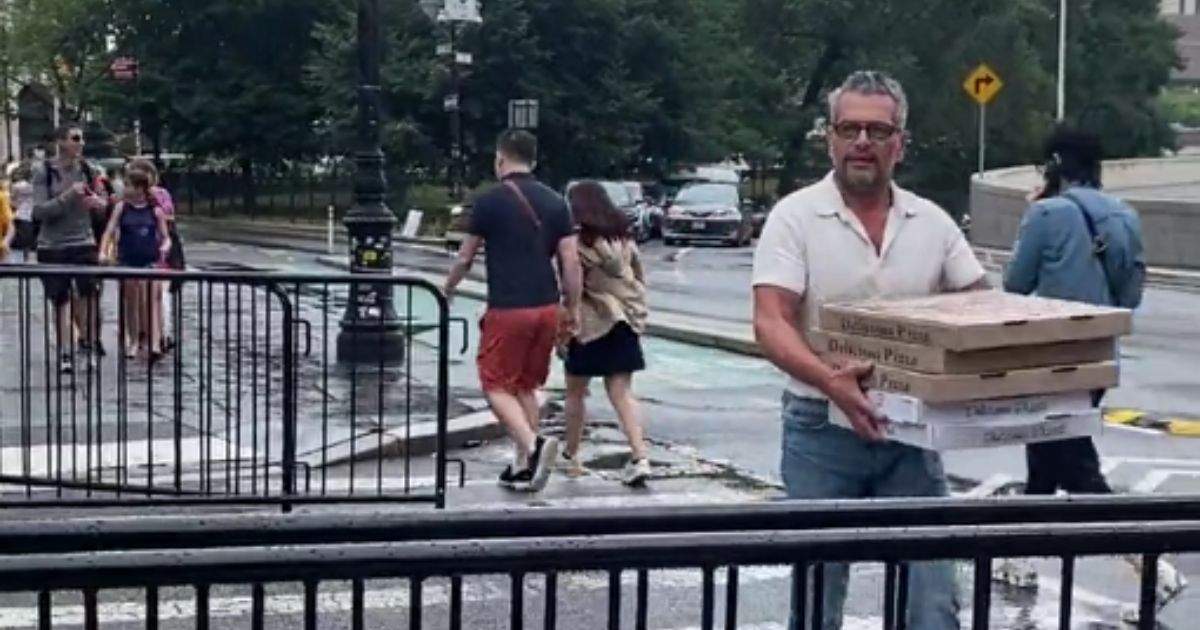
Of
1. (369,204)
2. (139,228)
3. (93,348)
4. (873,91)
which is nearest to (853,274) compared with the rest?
(873,91)

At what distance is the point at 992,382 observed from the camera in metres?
4.87

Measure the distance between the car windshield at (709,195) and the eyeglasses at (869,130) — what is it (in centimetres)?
4078

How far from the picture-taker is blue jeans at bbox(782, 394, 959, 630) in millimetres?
5457

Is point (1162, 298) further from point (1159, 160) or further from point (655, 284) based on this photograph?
point (1159, 160)

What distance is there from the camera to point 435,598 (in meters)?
7.54

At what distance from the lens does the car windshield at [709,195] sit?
46.3 m

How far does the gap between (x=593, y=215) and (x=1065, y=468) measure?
3622 mm

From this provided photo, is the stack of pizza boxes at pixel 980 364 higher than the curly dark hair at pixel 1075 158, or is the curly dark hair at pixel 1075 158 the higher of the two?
the curly dark hair at pixel 1075 158

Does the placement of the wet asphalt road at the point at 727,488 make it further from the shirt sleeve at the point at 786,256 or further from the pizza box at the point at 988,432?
the pizza box at the point at 988,432

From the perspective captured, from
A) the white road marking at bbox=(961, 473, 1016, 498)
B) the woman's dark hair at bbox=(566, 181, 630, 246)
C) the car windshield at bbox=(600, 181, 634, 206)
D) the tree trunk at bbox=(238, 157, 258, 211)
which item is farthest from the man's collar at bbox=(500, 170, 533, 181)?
the tree trunk at bbox=(238, 157, 258, 211)

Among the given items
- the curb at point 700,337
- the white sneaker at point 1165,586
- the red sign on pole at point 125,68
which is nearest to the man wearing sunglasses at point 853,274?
the white sneaker at point 1165,586

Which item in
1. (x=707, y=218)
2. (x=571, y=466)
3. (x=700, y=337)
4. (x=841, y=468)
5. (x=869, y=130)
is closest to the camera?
(x=869, y=130)

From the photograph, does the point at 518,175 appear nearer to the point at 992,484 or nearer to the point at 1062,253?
the point at 992,484

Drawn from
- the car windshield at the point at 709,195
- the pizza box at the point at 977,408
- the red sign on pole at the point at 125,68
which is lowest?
the car windshield at the point at 709,195
